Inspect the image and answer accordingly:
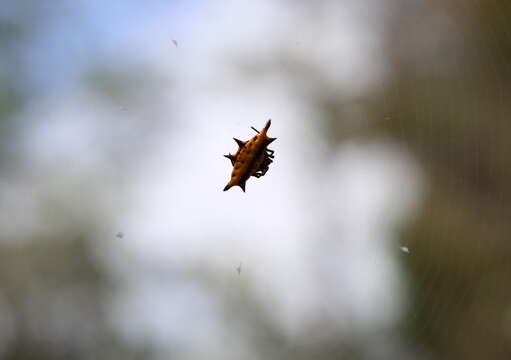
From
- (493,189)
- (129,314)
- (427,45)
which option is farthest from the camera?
(129,314)

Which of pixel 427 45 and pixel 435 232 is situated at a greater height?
pixel 427 45

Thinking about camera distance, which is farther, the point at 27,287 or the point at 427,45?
the point at 27,287

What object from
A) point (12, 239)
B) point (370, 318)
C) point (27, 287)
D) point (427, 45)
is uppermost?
point (427, 45)

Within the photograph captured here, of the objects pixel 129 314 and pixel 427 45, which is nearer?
pixel 427 45

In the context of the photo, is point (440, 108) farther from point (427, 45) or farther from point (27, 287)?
point (27, 287)

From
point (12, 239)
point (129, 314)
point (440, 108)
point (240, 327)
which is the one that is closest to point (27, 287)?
point (12, 239)

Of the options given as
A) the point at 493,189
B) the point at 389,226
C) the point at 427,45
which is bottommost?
the point at 389,226

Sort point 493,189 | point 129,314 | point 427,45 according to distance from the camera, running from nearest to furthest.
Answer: point 493,189 → point 427,45 → point 129,314

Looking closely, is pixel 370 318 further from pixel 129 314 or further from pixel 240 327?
pixel 129 314

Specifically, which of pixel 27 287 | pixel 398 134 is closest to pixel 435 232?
pixel 398 134
